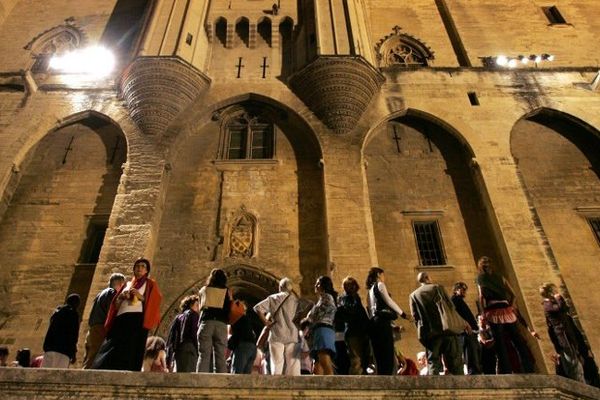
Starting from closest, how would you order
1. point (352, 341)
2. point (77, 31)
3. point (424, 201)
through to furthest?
point (352, 341) < point (424, 201) < point (77, 31)

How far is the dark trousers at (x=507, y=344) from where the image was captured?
17.2 feet

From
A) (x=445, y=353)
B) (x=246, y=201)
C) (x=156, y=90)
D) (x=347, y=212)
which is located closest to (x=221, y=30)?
(x=156, y=90)

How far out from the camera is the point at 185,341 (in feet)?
16.6

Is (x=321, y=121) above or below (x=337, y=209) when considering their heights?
above

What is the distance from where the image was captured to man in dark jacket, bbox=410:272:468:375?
16.3 ft

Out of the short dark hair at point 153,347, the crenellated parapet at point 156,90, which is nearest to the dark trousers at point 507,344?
the short dark hair at point 153,347

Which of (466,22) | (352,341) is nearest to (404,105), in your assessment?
(466,22)

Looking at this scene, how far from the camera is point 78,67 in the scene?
1421 cm

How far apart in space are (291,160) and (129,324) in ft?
25.8

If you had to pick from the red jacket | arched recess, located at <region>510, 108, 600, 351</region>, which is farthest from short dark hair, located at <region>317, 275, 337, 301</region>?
arched recess, located at <region>510, 108, 600, 351</region>

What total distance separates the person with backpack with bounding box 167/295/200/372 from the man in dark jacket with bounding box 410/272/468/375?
2573 mm

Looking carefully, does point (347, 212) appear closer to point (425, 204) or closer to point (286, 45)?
point (425, 204)

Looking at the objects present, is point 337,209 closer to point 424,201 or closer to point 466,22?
point 424,201

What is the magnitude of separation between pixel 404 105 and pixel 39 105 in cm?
1013
